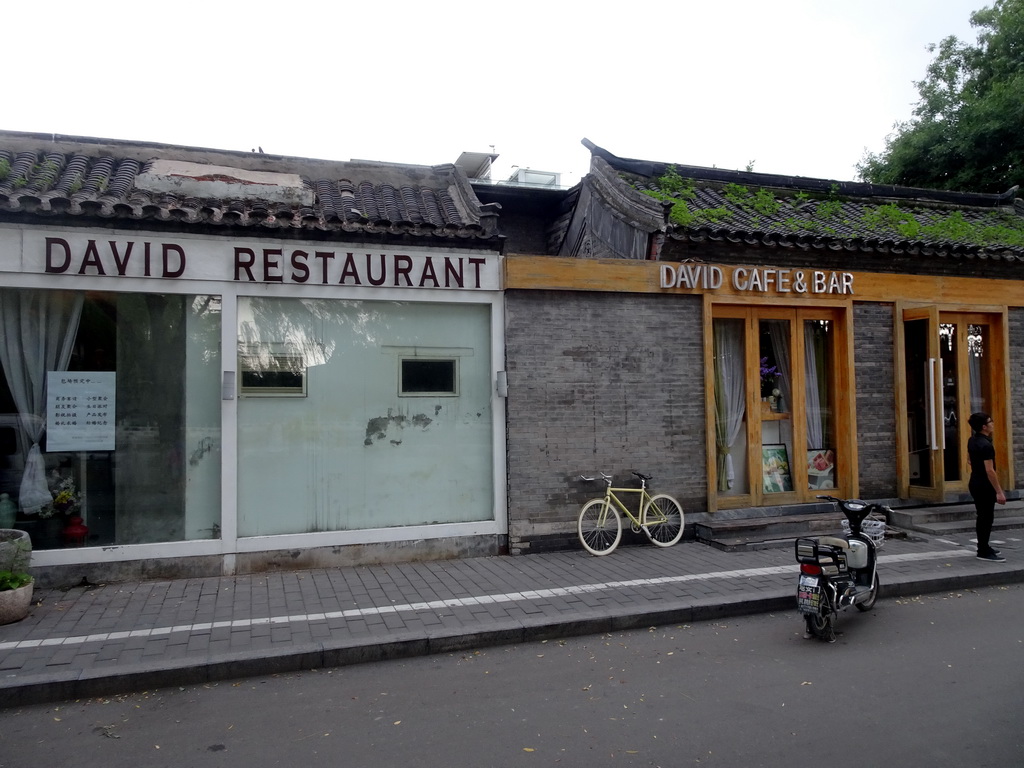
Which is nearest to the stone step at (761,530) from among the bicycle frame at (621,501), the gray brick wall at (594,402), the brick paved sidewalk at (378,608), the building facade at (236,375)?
the brick paved sidewalk at (378,608)

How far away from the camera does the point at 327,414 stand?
28.8 ft

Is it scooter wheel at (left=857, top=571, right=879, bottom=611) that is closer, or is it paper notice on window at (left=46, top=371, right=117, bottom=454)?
scooter wheel at (left=857, top=571, right=879, bottom=611)

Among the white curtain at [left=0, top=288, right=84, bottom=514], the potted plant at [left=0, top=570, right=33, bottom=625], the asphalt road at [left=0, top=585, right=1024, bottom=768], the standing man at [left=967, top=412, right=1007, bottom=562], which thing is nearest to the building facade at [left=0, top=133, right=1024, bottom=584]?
the white curtain at [left=0, top=288, right=84, bottom=514]

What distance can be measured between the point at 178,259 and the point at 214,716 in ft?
16.4

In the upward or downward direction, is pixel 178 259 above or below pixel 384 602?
above

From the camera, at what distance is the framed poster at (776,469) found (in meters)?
10.7

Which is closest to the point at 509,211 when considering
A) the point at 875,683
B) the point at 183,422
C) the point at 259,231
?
the point at 259,231

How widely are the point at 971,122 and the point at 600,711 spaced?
67.5 ft

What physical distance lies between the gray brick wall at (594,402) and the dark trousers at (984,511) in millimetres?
3045

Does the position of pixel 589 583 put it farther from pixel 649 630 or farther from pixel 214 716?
pixel 214 716

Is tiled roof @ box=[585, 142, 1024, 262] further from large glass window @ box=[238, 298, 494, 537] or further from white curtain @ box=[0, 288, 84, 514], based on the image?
white curtain @ box=[0, 288, 84, 514]

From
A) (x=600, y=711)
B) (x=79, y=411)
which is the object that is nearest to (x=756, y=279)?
(x=600, y=711)

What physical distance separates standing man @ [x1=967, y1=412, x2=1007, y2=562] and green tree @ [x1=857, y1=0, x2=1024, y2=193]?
525 inches

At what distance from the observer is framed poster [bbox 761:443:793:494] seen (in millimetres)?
10656
